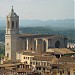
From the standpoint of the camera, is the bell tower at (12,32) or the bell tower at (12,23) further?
the bell tower at (12,23)

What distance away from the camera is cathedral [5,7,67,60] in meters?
34.1

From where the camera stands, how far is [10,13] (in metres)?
34.8

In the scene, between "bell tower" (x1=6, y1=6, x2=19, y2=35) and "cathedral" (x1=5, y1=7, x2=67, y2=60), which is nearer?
"cathedral" (x1=5, y1=7, x2=67, y2=60)

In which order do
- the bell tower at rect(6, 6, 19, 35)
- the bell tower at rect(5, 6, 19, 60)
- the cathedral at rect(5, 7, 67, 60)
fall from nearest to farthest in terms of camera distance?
the cathedral at rect(5, 7, 67, 60) < the bell tower at rect(5, 6, 19, 60) < the bell tower at rect(6, 6, 19, 35)

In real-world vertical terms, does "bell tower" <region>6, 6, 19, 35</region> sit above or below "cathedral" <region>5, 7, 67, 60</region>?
above

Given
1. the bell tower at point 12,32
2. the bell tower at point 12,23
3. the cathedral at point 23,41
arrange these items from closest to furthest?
the cathedral at point 23,41 < the bell tower at point 12,32 < the bell tower at point 12,23

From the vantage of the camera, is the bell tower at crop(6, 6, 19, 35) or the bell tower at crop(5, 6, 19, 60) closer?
the bell tower at crop(5, 6, 19, 60)

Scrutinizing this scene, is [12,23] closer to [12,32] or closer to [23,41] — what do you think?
[12,32]

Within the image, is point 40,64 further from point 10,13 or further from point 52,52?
point 10,13

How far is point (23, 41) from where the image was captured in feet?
113

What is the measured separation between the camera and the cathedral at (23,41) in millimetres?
34062

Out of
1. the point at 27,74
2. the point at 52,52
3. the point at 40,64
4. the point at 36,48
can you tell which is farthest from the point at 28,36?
the point at 27,74

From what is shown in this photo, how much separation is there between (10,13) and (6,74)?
569 inches

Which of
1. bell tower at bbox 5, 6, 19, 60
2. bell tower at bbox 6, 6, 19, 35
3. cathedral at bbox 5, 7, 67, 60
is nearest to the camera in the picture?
cathedral at bbox 5, 7, 67, 60
